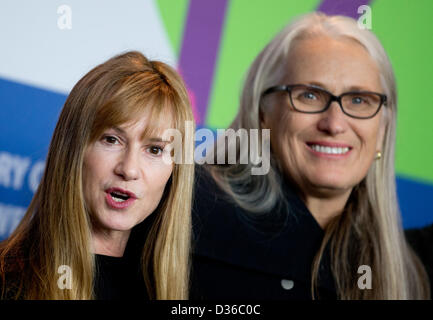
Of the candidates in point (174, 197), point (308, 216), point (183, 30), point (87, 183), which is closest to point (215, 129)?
point (183, 30)

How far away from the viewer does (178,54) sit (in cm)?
174

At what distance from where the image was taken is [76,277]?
1.08 metres

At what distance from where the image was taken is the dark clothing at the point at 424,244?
1.59 meters

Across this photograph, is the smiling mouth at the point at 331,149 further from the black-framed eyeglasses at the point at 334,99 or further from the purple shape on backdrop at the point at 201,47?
the purple shape on backdrop at the point at 201,47

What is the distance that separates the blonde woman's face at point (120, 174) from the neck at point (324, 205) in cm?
51

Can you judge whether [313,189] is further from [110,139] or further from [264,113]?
[110,139]

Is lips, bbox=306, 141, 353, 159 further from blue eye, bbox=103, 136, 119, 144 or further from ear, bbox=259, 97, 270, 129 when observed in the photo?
blue eye, bbox=103, 136, 119, 144

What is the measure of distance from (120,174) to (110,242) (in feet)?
0.50

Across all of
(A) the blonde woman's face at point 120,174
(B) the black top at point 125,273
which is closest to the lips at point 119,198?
(A) the blonde woman's face at point 120,174

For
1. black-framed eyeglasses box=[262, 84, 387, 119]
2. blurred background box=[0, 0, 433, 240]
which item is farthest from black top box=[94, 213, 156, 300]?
black-framed eyeglasses box=[262, 84, 387, 119]

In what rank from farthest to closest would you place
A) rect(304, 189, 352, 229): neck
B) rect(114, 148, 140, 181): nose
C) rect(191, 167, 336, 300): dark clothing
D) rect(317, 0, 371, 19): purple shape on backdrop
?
rect(317, 0, 371, 19): purple shape on backdrop < rect(304, 189, 352, 229): neck < rect(191, 167, 336, 300): dark clothing < rect(114, 148, 140, 181): nose

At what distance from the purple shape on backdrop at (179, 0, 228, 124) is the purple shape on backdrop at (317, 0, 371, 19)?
1.00ft

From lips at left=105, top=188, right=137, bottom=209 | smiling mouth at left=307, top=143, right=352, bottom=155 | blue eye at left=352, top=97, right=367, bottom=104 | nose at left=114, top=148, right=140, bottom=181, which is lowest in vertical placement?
lips at left=105, top=188, right=137, bottom=209

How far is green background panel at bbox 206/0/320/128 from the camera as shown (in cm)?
185
